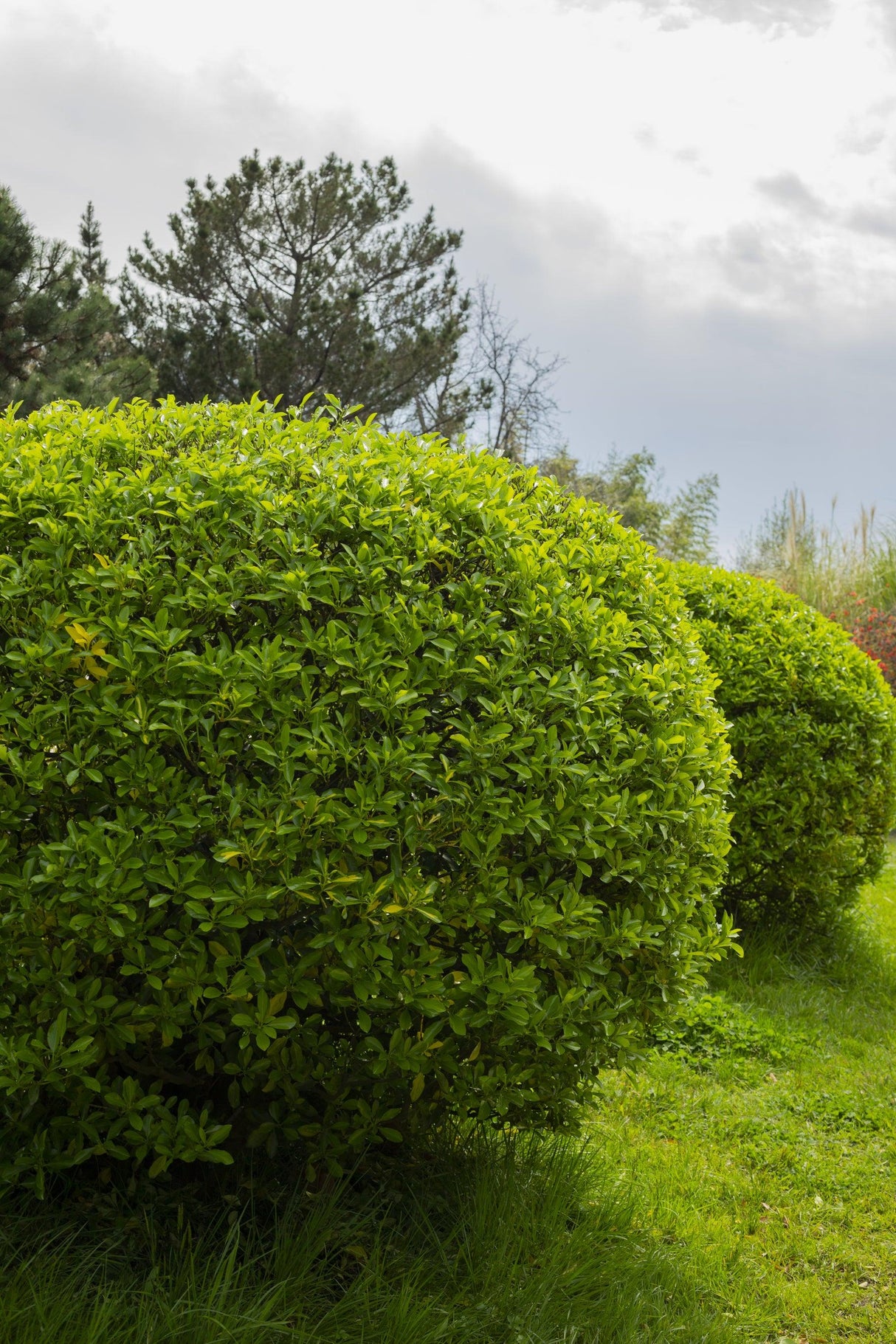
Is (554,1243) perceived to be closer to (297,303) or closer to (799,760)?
(799,760)

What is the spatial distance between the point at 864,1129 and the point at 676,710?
2.32m

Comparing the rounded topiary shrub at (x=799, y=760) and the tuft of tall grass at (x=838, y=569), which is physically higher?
the tuft of tall grass at (x=838, y=569)

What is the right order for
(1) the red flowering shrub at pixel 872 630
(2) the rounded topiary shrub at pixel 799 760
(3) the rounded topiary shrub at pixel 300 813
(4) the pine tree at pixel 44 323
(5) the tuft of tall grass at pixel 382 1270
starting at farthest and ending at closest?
(1) the red flowering shrub at pixel 872 630
(4) the pine tree at pixel 44 323
(2) the rounded topiary shrub at pixel 799 760
(3) the rounded topiary shrub at pixel 300 813
(5) the tuft of tall grass at pixel 382 1270

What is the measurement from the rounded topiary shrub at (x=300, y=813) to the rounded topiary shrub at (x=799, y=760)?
303cm

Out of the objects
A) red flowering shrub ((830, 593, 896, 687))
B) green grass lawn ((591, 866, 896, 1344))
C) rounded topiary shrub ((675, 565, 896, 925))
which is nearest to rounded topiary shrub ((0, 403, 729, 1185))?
green grass lawn ((591, 866, 896, 1344))

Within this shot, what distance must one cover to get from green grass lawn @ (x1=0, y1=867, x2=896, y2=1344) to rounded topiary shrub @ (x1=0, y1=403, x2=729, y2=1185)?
23cm

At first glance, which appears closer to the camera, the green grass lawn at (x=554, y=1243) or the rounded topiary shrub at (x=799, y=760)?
the green grass lawn at (x=554, y=1243)

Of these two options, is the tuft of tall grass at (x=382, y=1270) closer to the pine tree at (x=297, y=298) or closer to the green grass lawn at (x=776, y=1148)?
the green grass lawn at (x=776, y=1148)

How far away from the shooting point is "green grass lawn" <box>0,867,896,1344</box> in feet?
8.14

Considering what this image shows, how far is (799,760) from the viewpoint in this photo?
5.94m

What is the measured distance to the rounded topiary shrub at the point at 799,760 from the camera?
19.4ft

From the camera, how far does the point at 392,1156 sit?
3086mm

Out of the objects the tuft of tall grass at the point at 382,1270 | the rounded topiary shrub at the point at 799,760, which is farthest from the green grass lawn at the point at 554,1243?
the rounded topiary shrub at the point at 799,760

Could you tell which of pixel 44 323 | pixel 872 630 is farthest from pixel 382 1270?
pixel 872 630
